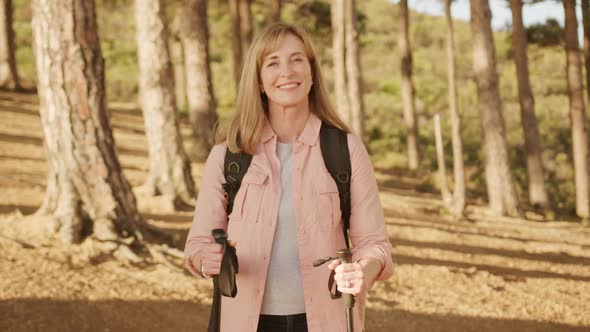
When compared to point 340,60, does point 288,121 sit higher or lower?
lower

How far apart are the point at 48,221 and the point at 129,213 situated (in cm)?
81

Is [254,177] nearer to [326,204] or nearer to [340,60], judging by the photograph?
[326,204]

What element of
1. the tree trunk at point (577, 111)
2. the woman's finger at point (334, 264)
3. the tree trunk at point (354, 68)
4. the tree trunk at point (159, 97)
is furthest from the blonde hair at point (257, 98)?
the tree trunk at point (577, 111)

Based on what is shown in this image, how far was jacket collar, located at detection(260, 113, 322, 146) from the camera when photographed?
2393 millimetres

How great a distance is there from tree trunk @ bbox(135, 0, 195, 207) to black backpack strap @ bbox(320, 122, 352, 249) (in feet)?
23.3

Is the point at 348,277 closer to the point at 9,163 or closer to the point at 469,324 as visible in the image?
the point at 469,324

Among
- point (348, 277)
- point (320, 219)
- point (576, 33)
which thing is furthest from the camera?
point (576, 33)

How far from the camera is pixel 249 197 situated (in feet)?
7.70

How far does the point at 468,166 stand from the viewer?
23.1m

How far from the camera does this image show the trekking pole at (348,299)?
6.81ft

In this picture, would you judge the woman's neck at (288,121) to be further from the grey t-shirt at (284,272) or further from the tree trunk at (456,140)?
the tree trunk at (456,140)

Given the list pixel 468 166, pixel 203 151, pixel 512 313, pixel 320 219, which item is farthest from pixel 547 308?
pixel 468 166

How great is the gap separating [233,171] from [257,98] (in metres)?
0.31

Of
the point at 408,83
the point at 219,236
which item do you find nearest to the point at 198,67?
the point at 408,83
